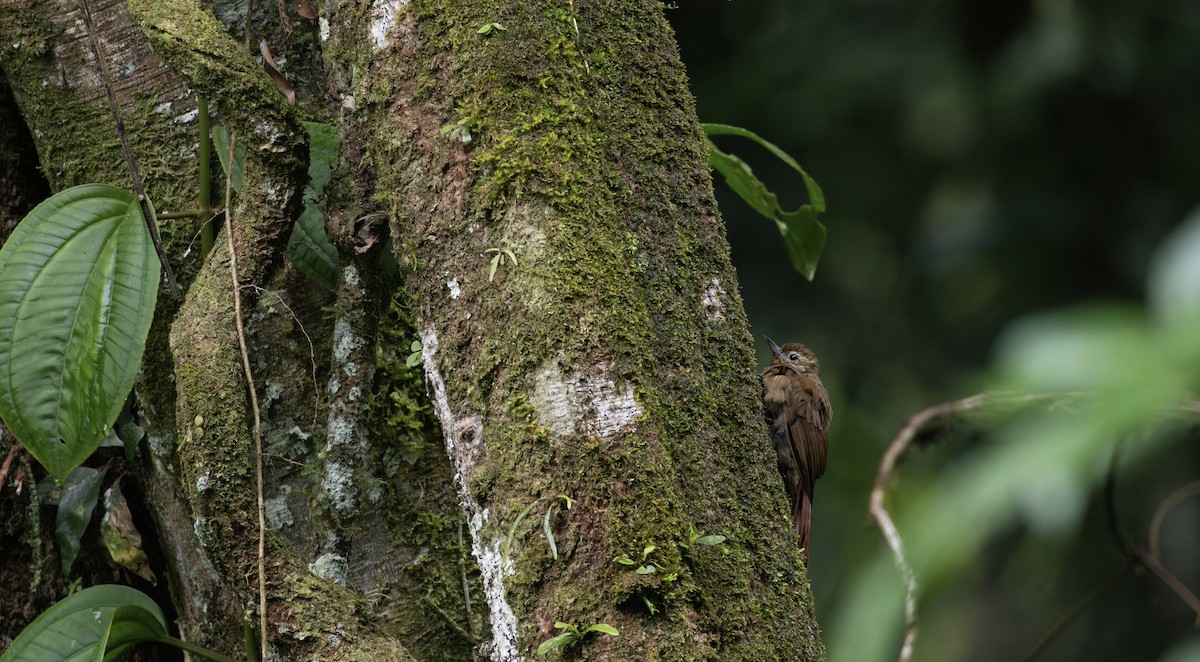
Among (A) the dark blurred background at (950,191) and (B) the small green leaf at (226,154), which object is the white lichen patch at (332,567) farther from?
(A) the dark blurred background at (950,191)

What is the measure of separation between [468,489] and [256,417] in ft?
1.59

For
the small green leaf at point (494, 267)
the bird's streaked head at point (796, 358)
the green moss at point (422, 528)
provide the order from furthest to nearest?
1. the bird's streaked head at point (796, 358)
2. the green moss at point (422, 528)
3. the small green leaf at point (494, 267)

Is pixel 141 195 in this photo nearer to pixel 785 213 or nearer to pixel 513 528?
pixel 513 528

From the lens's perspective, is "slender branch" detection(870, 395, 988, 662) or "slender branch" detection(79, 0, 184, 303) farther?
"slender branch" detection(79, 0, 184, 303)

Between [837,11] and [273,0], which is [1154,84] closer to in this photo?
[837,11]

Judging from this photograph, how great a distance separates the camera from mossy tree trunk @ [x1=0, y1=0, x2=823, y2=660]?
1419 millimetres

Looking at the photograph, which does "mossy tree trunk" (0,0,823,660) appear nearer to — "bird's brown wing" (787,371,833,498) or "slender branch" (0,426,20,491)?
"slender branch" (0,426,20,491)

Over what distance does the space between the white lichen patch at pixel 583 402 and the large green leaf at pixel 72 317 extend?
2.58 feet

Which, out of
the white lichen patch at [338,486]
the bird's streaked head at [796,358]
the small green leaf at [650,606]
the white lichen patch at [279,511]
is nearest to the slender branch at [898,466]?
the small green leaf at [650,606]

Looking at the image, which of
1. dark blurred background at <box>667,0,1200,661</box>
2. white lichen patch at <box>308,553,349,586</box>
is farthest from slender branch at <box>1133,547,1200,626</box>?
dark blurred background at <box>667,0,1200,661</box>

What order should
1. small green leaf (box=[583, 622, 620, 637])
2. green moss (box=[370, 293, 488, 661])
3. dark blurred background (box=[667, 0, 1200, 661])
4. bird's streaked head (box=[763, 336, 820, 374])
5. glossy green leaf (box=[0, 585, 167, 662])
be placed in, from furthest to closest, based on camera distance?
1. dark blurred background (box=[667, 0, 1200, 661])
2. bird's streaked head (box=[763, 336, 820, 374])
3. green moss (box=[370, 293, 488, 661])
4. glossy green leaf (box=[0, 585, 167, 662])
5. small green leaf (box=[583, 622, 620, 637])

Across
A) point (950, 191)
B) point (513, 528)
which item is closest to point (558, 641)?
point (513, 528)

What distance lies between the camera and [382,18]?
1686mm

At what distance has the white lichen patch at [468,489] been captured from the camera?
1450 mm
